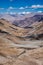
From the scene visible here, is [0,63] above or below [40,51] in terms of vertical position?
below

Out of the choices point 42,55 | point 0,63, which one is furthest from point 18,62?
point 42,55

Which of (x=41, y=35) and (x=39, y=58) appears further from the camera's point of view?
(x=41, y=35)

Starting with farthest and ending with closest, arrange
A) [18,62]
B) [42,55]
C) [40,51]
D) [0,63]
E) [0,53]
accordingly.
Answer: [40,51] → [42,55] → [0,53] → [18,62] → [0,63]

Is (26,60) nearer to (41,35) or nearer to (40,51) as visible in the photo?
(40,51)

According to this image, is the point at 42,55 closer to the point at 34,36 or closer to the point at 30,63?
the point at 30,63

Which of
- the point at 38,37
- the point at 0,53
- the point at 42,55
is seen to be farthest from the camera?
the point at 38,37

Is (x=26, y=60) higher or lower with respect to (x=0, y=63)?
higher

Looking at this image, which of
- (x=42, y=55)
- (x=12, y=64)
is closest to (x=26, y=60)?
(x=12, y=64)

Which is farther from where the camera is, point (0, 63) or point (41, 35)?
point (41, 35)

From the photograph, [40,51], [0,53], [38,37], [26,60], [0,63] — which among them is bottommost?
[0,63]
